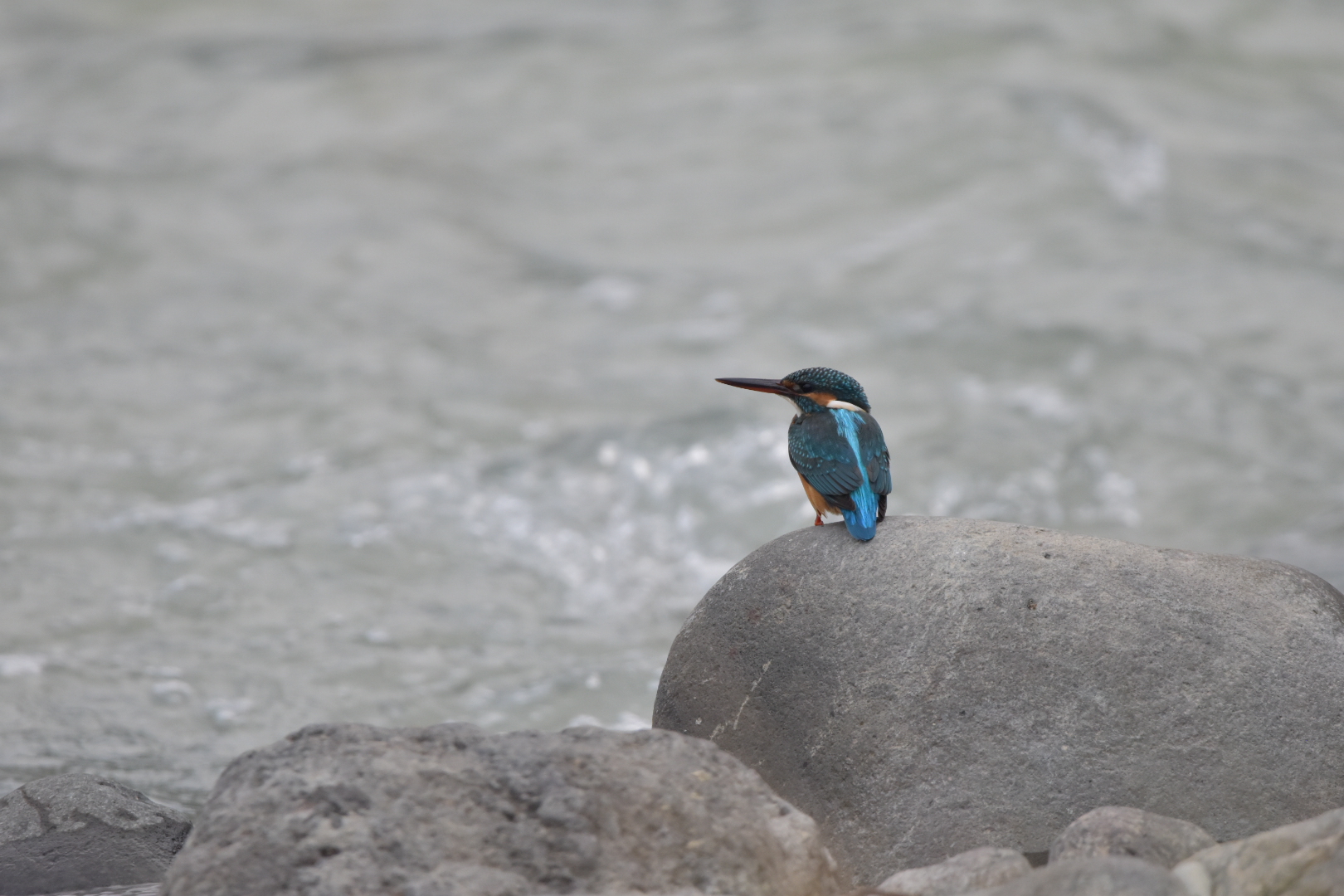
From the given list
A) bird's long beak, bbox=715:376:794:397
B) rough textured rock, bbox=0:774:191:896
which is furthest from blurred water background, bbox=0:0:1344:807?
bird's long beak, bbox=715:376:794:397

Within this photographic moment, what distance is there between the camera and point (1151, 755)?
3504 mm

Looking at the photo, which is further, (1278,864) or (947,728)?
(947,728)

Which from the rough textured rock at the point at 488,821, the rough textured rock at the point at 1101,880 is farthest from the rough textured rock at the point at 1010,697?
the rough textured rock at the point at 1101,880

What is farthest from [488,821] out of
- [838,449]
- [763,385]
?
[763,385]

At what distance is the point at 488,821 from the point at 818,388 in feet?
5.94

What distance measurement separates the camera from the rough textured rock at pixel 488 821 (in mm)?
2725

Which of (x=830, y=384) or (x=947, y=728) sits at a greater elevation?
(x=830, y=384)

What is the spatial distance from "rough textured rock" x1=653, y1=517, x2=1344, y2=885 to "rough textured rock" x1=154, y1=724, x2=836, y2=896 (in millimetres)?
471

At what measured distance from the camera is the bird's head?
413 cm

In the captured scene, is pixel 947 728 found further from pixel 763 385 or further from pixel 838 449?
pixel 763 385

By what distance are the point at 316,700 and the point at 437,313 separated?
5221 mm

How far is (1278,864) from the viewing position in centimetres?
271

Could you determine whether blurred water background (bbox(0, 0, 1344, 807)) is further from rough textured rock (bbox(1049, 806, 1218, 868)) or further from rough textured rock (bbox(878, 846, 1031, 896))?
rough textured rock (bbox(1049, 806, 1218, 868))

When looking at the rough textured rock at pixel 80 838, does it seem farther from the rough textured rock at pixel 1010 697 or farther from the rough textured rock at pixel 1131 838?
the rough textured rock at pixel 1131 838
